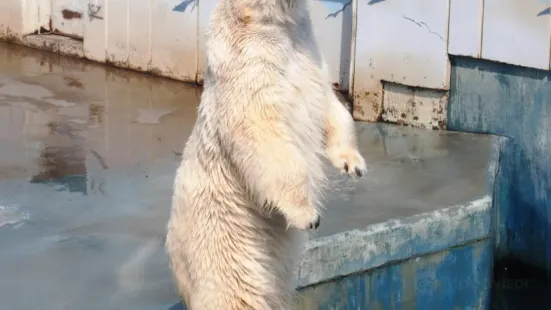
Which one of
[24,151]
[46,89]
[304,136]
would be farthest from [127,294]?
[46,89]

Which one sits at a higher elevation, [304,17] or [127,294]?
[304,17]

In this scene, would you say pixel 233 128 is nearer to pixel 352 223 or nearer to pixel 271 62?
pixel 271 62

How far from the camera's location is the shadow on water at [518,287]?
5.14 meters

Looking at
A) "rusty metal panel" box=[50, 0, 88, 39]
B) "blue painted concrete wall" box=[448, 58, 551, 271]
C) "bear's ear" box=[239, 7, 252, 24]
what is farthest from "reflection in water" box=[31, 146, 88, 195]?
"rusty metal panel" box=[50, 0, 88, 39]

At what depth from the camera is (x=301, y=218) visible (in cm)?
253

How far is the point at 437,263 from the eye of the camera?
4355 mm

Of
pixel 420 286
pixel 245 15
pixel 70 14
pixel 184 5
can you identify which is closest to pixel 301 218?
pixel 245 15

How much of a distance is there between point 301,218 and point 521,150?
3.12 metres

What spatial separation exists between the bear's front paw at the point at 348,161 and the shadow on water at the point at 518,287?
2.66 meters

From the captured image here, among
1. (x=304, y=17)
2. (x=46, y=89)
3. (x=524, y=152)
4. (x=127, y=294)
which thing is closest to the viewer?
(x=304, y=17)

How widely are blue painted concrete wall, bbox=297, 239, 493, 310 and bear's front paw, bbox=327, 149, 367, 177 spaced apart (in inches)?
44.7

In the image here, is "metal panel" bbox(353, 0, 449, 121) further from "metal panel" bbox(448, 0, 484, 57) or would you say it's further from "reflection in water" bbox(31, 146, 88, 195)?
"reflection in water" bbox(31, 146, 88, 195)

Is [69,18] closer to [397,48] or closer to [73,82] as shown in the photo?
[73,82]

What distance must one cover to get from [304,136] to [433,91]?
10.8 feet
